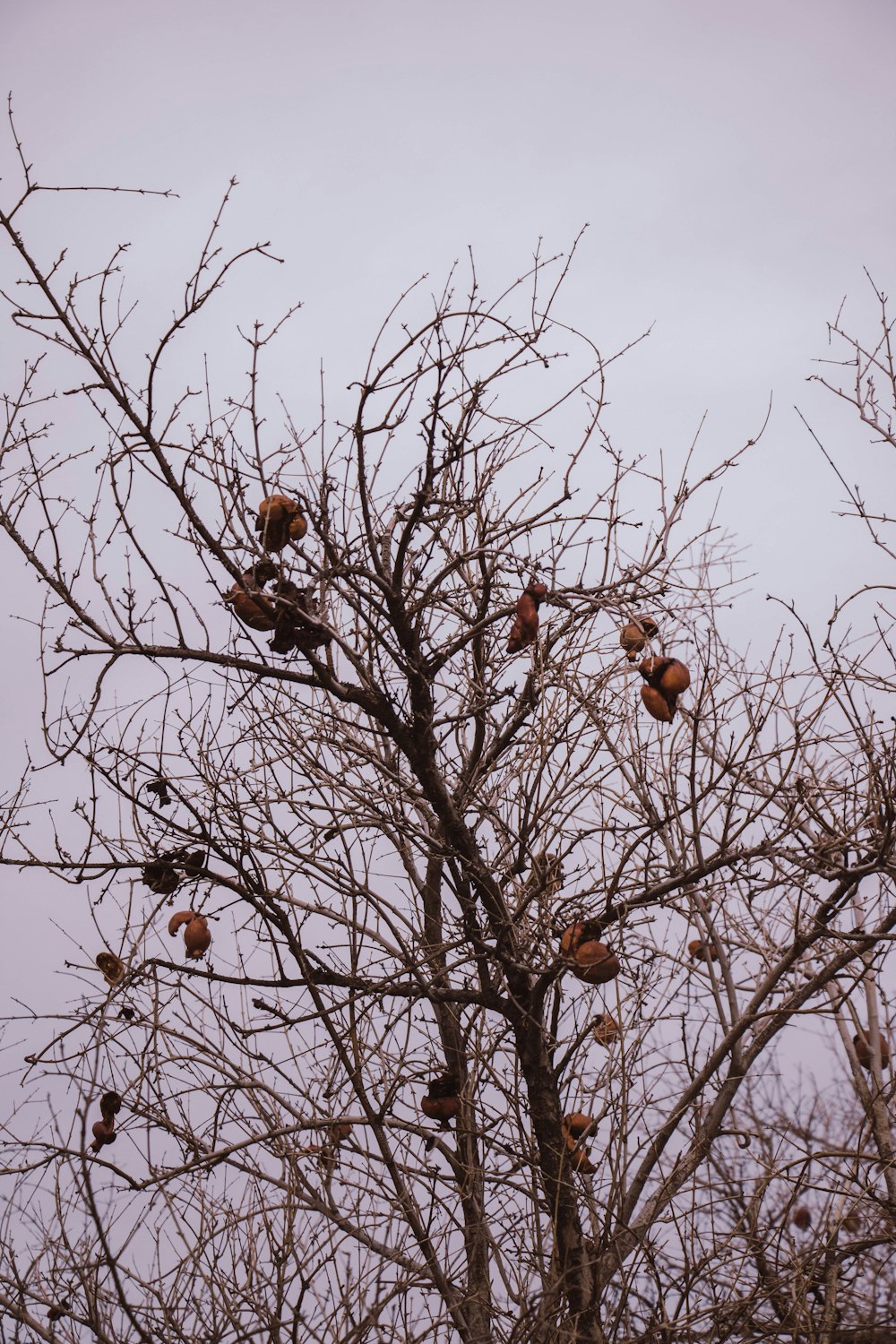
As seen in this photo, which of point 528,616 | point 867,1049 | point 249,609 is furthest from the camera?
point 867,1049

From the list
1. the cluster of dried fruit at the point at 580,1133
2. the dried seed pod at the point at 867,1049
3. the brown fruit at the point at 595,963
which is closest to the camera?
the brown fruit at the point at 595,963

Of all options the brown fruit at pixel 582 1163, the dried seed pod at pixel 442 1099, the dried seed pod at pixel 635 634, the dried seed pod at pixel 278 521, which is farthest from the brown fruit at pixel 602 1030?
the dried seed pod at pixel 278 521

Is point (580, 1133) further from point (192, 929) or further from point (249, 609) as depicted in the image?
point (249, 609)

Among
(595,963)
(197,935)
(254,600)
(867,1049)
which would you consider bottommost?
(595,963)

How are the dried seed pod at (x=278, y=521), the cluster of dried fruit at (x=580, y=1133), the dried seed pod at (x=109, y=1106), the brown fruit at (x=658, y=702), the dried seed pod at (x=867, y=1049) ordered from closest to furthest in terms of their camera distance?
the brown fruit at (x=658, y=702), the dried seed pod at (x=278, y=521), the cluster of dried fruit at (x=580, y=1133), the dried seed pod at (x=109, y=1106), the dried seed pod at (x=867, y=1049)

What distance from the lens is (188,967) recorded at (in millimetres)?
5305

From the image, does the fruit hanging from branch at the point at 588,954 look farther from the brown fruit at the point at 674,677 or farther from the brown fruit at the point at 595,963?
the brown fruit at the point at 674,677

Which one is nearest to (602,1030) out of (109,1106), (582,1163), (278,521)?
(582,1163)

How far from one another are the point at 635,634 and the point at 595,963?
147 cm

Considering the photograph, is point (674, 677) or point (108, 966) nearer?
point (674, 677)

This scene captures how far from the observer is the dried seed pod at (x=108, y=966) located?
17.3ft

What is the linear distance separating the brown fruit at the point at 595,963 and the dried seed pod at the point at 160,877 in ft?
6.17

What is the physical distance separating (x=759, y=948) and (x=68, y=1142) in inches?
163

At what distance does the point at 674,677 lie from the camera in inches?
170
